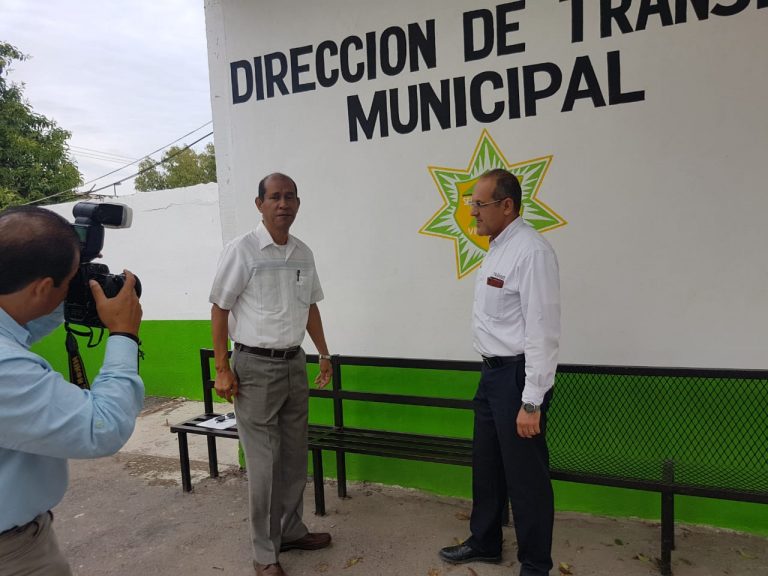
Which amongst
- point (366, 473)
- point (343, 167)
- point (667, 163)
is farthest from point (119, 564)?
point (667, 163)

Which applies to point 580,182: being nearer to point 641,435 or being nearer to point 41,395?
point 641,435

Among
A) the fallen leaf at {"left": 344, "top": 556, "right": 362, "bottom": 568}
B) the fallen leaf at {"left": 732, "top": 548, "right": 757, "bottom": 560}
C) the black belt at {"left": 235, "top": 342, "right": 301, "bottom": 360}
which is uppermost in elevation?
the black belt at {"left": 235, "top": 342, "right": 301, "bottom": 360}

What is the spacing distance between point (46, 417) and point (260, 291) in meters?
1.52

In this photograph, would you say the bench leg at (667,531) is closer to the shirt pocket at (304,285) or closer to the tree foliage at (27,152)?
the shirt pocket at (304,285)

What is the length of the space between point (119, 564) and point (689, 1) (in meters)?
4.10

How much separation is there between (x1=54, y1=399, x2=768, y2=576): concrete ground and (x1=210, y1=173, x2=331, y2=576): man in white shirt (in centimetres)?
42

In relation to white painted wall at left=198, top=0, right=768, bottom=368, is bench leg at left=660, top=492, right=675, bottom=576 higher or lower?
lower

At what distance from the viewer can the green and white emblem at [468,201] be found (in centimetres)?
310

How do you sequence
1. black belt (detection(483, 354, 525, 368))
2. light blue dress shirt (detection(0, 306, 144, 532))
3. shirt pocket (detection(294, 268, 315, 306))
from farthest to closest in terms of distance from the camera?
shirt pocket (detection(294, 268, 315, 306)) < black belt (detection(483, 354, 525, 368)) < light blue dress shirt (detection(0, 306, 144, 532))

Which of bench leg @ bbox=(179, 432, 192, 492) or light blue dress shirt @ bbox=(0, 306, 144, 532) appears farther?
bench leg @ bbox=(179, 432, 192, 492)

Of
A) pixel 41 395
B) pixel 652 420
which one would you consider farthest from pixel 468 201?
pixel 41 395

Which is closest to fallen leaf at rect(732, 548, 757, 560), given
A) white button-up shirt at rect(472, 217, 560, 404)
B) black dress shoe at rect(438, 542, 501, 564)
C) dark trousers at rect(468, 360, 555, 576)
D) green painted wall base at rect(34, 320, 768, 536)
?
green painted wall base at rect(34, 320, 768, 536)

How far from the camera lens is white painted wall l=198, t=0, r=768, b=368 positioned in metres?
2.76

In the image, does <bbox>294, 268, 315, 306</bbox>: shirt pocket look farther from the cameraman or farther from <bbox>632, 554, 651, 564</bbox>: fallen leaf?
<bbox>632, 554, 651, 564</bbox>: fallen leaf
